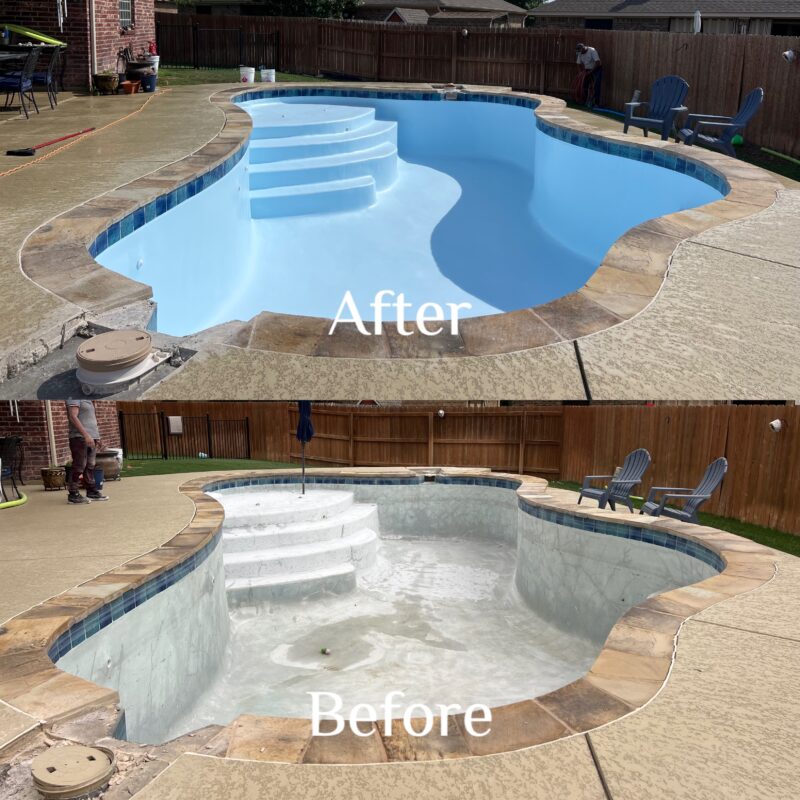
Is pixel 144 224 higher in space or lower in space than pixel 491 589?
higher

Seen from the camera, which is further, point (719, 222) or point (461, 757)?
point (719, 222)

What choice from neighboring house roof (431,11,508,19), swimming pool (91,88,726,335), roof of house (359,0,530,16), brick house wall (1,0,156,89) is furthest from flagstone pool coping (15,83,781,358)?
neighboring house roof (431,11,508,19)

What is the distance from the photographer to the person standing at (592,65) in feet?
51.5

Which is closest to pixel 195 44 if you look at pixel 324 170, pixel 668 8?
pixel 324 170

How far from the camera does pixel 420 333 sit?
4.02 m

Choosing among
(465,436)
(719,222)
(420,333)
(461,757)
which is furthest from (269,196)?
(461,757)

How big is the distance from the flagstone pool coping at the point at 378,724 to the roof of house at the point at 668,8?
22826 mm

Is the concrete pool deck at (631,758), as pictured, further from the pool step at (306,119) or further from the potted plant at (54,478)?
the pool step at (306,119)

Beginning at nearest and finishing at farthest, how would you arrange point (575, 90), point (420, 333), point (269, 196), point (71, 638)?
point (71, 638) → point (420, 333) → point (269, 196) → point (575, 90)

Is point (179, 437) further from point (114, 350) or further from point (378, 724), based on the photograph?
point (378, 724)

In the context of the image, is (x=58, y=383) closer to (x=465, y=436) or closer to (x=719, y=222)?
(x=719, y=222)

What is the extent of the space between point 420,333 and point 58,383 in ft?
5.21

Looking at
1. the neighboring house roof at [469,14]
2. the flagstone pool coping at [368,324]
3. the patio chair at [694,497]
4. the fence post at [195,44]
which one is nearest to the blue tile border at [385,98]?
the flagstone pool coping at [368,324]

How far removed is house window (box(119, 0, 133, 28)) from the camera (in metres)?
13.4
